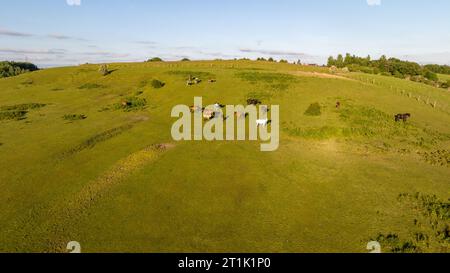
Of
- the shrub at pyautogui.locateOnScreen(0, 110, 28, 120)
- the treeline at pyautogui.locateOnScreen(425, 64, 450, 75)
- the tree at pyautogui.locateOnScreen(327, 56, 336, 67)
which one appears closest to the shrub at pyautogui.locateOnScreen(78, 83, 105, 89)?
the shrub at pyautogui.locateOnScreen(0, 110, 28, 120)

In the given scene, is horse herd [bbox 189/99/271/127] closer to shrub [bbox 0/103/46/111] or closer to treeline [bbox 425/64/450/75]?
shrub [bbox 0/103/46/111]

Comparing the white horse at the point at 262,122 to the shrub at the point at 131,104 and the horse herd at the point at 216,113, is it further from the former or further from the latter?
the shrub at the point at 131,104

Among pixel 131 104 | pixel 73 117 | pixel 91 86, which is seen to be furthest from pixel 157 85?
pixel 73 117

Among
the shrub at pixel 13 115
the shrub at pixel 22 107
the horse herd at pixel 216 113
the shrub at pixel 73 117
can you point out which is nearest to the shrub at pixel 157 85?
the horse herd at pixel 216 113
